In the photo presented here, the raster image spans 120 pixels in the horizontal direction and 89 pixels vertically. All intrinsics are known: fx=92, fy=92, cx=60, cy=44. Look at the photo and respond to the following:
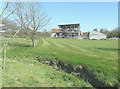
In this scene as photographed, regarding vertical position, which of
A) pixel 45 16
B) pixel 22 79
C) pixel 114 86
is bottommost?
pixel 114 86

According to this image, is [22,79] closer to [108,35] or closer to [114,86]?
[114,86]

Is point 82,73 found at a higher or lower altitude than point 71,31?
lower

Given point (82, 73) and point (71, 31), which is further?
point (71, 31)

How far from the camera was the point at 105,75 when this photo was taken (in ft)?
18.2

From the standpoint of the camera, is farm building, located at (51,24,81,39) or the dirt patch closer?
the dirt patch

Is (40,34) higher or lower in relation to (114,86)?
higher

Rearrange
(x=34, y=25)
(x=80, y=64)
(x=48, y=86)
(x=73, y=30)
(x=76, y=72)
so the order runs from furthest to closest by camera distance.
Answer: (x=73, y=30) < (x=34, y=25) < (x=80, y=64) < (x=76, y=72) < (x=48, y=86)

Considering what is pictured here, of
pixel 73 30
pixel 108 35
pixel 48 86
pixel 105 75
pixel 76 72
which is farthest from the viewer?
pixel 108 35

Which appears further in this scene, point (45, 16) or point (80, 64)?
point (45, 16)

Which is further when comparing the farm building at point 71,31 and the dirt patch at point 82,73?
the farm building at point 71,31

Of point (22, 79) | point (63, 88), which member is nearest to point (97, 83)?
point (63, 88)

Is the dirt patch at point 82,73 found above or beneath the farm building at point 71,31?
beneath

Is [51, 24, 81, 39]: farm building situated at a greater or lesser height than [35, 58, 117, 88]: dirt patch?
greater

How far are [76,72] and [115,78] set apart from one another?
7.55 feet
